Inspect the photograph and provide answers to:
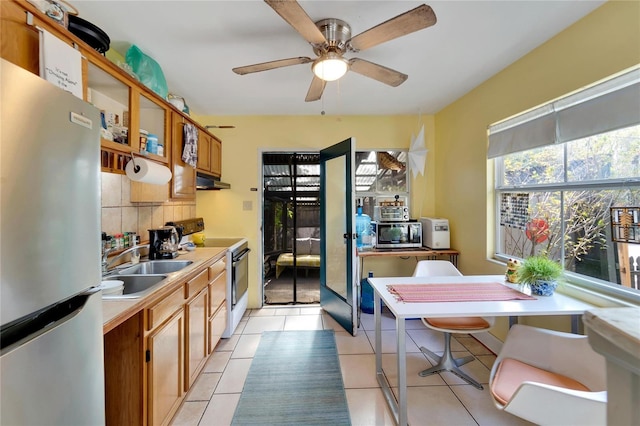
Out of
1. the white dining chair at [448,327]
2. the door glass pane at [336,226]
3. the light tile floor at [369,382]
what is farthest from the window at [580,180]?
the door glass pane at [336,226]

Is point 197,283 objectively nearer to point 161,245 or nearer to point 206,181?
point 161,245

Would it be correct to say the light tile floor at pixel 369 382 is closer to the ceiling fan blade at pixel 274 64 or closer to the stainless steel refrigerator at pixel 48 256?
the stainless steel refrigerator at pixel 48 256

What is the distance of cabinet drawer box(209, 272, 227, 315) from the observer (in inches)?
85.4

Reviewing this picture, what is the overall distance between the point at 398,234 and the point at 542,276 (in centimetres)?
152

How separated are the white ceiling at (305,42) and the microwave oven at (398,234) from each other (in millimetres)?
1452

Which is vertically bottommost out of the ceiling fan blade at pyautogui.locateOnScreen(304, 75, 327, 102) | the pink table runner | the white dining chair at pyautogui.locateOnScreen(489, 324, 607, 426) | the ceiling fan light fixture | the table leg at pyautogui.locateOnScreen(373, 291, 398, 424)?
the table leg at pyautogui.locateOnScreen(373, 291, 398, 424)

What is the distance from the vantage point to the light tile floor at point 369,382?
5.42ft

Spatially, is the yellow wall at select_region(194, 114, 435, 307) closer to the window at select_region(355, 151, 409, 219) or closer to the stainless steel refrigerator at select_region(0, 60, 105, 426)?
the window at select_region(355, 151, 409, 219)

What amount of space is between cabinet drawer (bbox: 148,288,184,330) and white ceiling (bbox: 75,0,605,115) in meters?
1.73

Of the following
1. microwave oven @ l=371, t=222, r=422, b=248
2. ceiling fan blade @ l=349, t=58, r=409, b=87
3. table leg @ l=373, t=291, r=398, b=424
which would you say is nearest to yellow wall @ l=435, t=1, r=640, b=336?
microwave oven @ l=371, t=222, r=422, b=248

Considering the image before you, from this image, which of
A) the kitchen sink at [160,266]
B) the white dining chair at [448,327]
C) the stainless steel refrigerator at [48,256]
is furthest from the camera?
the kitchen sink at [160,266]

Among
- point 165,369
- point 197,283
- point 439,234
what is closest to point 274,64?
point 197,283

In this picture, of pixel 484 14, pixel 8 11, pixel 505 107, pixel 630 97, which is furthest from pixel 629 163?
pixel 8 11

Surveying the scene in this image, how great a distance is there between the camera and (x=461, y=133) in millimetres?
2865
